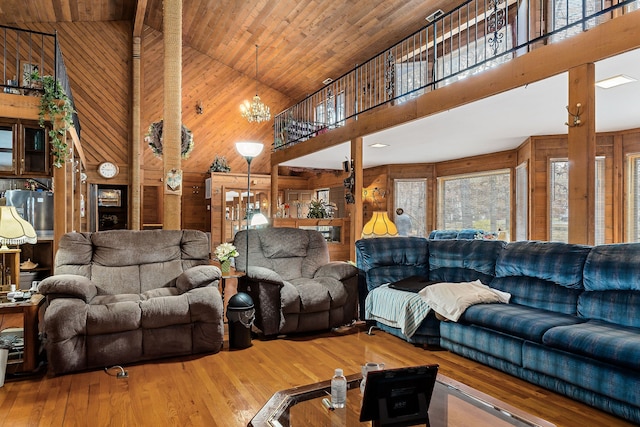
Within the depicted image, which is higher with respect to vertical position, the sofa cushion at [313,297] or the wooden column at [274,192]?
the wooden column at [274,192]

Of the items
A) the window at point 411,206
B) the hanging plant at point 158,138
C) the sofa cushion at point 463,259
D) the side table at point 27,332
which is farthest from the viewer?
the window at point 411,206

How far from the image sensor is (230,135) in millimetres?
11359

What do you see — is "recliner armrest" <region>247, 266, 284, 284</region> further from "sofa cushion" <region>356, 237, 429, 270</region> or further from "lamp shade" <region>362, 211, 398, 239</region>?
"lamp shade" <region>362, 211, 398, 239</region>

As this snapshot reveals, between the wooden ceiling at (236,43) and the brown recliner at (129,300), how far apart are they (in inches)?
223

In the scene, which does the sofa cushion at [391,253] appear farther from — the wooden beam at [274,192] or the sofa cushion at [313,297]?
the wooden beam at [274,192]

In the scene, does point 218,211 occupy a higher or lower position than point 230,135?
lower

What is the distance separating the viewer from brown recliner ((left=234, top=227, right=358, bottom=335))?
388cm

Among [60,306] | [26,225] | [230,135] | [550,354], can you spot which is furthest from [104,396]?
[230,135]

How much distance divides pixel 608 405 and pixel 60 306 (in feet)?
11.9

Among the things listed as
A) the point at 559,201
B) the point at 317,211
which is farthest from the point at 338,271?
the point at 317,211

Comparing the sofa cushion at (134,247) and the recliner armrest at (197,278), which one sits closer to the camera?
the recliner armrest at (197,278)

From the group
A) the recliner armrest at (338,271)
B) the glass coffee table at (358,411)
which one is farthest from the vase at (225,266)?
the glass coffee table at (358,411)

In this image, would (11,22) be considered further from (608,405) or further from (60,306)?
(608,405)

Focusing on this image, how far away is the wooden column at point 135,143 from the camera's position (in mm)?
9836
